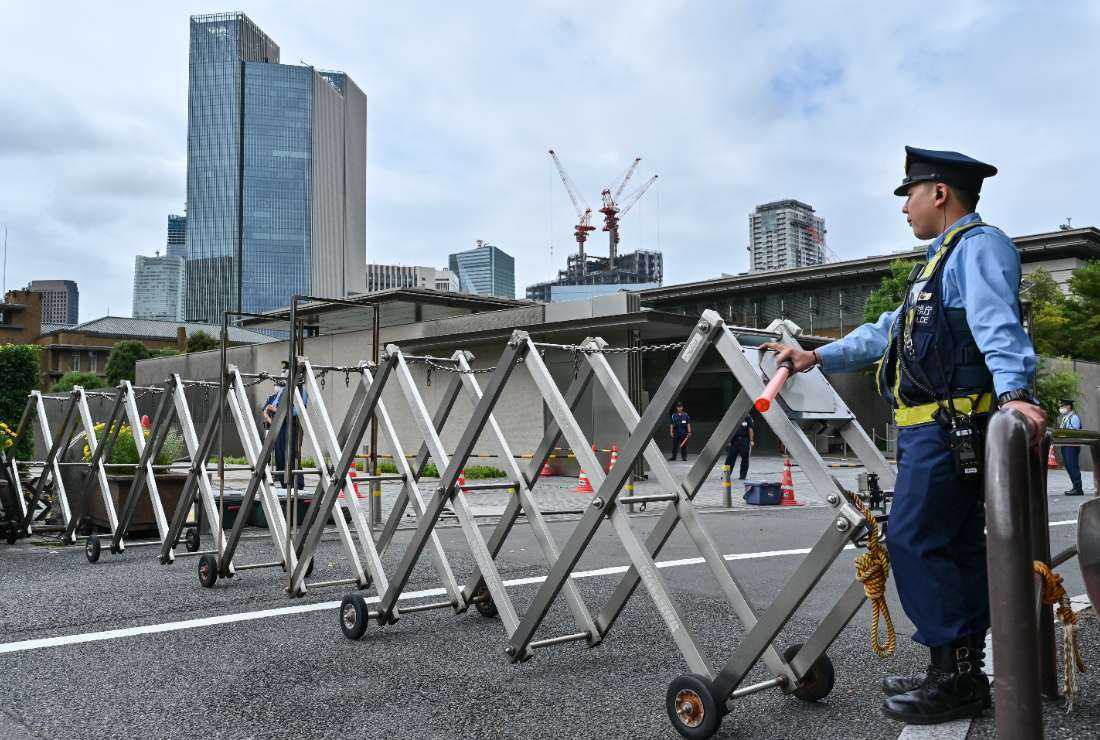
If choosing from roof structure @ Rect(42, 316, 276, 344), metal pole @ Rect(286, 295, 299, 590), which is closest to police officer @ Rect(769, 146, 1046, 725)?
metal pole @ Rect(286, 295, 299, 590)

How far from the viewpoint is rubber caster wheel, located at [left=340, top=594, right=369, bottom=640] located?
5.25m

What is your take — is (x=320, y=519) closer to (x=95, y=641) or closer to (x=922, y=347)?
(x=95, y=641)

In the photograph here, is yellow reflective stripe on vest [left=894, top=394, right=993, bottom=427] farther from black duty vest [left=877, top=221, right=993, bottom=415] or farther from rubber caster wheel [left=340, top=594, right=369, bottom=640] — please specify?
rubber caster wheel [left=340, top=594, right=369, bottom=640]

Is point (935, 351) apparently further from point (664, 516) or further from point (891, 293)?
point (891, 293)

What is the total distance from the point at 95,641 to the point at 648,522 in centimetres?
809

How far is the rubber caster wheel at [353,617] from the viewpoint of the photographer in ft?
17.2

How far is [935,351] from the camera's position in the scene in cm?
333

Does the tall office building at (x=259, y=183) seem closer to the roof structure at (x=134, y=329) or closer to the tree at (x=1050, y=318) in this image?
the roof structure at (x=134, y=329)

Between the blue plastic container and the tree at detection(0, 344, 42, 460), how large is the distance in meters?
12.1

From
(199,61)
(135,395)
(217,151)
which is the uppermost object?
(199,61)

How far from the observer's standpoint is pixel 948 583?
3264mm

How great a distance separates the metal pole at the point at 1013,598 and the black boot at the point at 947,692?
1705 mm

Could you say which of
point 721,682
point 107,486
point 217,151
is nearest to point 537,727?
point 721,682

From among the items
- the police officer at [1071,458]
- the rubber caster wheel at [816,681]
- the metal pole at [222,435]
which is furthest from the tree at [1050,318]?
the rubber caster wheel at [816,681]
